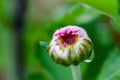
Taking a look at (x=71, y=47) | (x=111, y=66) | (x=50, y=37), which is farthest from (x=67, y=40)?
(x=50, y=37)

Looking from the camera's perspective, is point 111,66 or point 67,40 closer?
point 67,40

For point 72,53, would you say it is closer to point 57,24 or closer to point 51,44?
point 51,44

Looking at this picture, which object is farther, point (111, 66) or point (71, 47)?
point (111, 66)

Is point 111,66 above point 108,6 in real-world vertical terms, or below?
below

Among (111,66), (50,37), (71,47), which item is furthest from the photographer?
(50,37)

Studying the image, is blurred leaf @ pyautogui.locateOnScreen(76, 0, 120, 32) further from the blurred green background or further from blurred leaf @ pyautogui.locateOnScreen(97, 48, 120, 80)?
blurred leaf @ pyautogui.locateOnScreen(97, 48, 120, 80)

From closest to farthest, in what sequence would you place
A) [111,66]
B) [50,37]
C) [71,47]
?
[71,47], [111,66], [50,37]

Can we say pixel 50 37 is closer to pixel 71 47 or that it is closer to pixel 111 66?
pixel 111 66

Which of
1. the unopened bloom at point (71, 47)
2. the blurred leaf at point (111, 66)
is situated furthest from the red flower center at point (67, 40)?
the blurred leaf at point (111, 66)

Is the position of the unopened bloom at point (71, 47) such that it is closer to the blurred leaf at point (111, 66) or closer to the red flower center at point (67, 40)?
the red flower center at point (67, 40)
